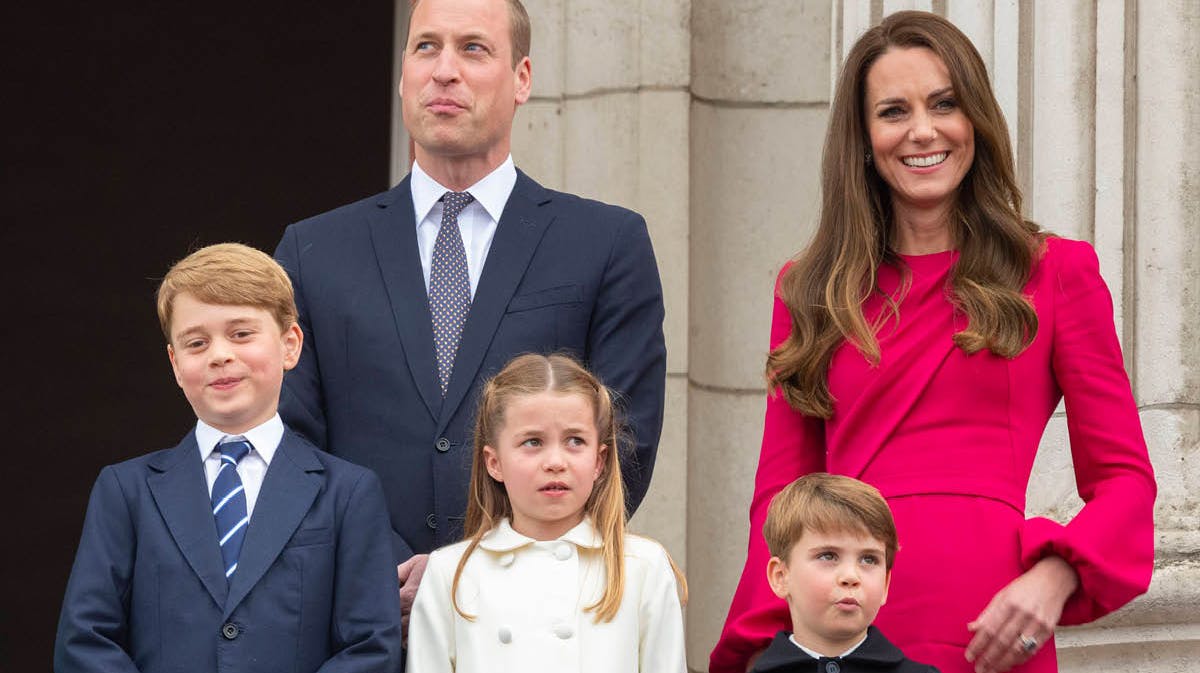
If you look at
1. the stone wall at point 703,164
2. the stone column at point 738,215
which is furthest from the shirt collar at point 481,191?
the stone column at point 738,215

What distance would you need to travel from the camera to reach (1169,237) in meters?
4.69

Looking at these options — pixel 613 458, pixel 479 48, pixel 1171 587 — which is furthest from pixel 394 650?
pixel 1171 587

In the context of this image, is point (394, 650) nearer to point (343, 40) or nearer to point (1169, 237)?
point (1169, 237)

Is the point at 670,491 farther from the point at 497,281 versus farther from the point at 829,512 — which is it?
the point at 829,512

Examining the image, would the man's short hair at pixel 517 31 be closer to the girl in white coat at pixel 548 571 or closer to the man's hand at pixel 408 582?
the girl in white coat at pixel 548 571

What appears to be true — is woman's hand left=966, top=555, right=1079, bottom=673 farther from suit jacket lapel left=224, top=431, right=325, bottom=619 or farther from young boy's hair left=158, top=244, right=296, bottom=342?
young boy's hair left=158, top=244, right=296, bottom=342

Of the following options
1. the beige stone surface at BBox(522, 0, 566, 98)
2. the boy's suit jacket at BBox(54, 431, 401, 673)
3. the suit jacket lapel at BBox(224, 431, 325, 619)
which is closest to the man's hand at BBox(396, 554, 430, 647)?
the boy's suit jacket at BBox(54, 431, 401, 673)

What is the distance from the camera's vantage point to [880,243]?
11.1 ft

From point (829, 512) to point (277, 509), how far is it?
86cm

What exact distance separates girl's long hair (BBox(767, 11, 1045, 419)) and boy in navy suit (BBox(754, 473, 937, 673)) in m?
0.27

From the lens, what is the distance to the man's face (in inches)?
139

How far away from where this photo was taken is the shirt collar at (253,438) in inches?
130

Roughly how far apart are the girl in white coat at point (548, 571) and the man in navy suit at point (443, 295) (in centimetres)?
14

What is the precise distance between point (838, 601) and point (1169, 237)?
79.7 inches
